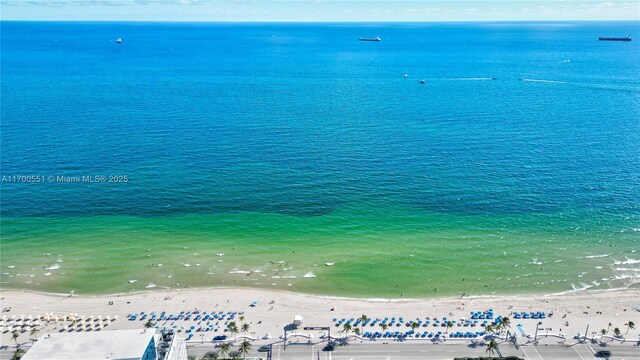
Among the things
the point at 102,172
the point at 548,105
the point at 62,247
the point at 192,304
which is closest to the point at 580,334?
the point at 192,304

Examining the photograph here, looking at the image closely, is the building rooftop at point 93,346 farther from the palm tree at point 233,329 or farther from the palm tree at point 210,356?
the palm tree at point 233,329

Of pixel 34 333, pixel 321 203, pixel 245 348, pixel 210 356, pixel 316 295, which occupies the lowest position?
pixel 210 356

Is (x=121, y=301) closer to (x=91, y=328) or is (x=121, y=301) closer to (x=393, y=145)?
(x=91, y=328)

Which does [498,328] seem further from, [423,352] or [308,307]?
[308,307]

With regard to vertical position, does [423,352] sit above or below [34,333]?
below

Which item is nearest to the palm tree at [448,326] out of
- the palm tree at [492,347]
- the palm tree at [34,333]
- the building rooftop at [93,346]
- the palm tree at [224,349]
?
the palm tree at [492,347]

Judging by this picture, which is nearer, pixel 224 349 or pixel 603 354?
pixel 224 349

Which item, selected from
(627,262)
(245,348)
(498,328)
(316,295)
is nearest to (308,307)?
(316,295)
